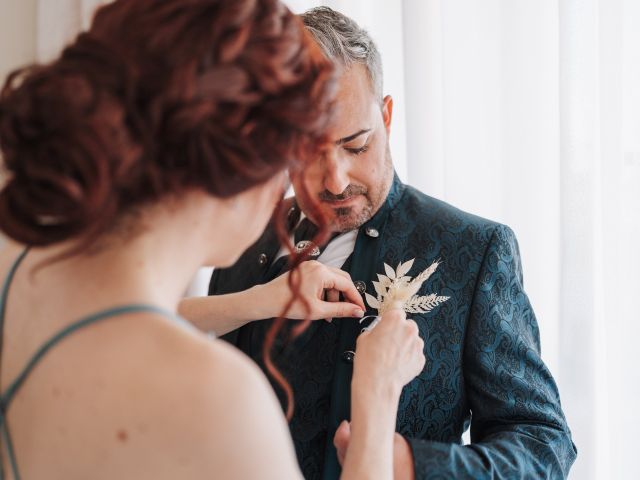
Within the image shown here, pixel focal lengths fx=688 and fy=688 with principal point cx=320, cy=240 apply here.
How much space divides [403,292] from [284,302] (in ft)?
0.78

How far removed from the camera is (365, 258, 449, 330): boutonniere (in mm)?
1362

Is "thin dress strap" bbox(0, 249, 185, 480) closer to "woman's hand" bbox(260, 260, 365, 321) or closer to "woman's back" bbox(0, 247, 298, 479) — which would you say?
"woman's back" bbox(0, 247, 298, 479)

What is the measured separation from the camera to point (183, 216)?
0.77 meters

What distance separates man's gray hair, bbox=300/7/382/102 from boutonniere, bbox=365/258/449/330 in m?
0.38

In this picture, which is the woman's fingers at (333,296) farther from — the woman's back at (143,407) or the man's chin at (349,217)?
the woman's back at (143,407)

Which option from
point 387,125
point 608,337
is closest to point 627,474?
point 608,337

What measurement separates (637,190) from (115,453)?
1399 mm

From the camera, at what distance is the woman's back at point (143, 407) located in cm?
65

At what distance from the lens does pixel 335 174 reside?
4.72 feet

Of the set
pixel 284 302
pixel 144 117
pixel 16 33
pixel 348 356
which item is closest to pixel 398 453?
pixel 348 356

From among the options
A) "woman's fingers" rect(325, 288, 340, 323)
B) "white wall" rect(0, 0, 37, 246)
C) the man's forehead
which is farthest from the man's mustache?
"white wall" rect(0, 0, 37, 246)

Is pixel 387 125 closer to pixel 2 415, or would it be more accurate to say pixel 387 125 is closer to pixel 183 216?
pixel 183 216

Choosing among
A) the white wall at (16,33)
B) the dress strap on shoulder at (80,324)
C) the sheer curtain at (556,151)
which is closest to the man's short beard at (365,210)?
the sheer curtain at (556,151)

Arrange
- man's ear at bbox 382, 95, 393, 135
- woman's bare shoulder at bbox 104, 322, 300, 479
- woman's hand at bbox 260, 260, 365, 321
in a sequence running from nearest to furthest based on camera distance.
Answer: woman's bare shoulder at bbox 104, 322, 300, 479, woman's hand at bbox 260, 260, 365, 321, man's ear at bbox 382, 95, 393, 135
